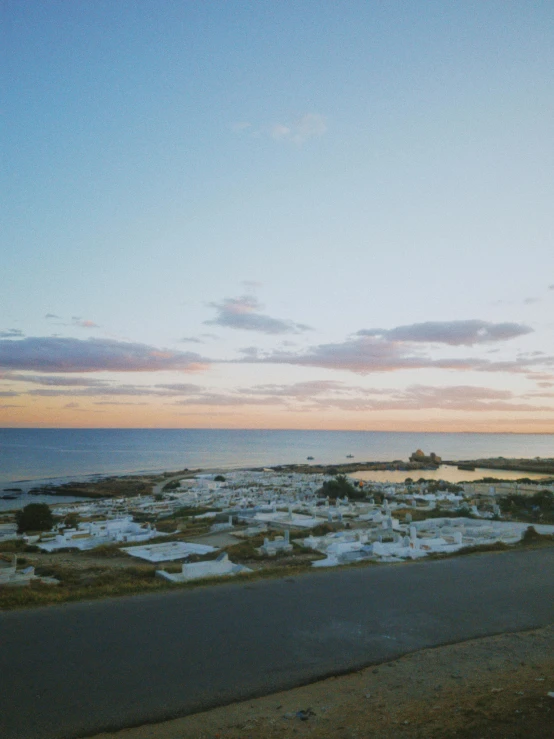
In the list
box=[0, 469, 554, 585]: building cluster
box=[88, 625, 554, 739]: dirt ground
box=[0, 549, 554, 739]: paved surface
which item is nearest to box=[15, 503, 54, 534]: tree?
box=[0, 469, 554, 585]: building cluster

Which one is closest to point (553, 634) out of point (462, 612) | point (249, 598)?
point (462, 612)

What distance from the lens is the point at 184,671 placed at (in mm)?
5422

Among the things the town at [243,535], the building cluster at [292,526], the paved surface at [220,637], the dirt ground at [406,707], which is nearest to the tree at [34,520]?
the town at [243,535]

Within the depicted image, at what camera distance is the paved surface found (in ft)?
15.5

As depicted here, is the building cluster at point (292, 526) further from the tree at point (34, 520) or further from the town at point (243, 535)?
the tree at point (34, 520)

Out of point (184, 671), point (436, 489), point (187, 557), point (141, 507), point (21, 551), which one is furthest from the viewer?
point (436, 489)

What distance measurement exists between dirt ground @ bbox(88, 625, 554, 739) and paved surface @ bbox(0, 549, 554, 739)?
0.89 ft

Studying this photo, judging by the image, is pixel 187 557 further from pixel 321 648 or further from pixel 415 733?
pixel 415 733

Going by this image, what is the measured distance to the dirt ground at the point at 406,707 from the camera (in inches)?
162

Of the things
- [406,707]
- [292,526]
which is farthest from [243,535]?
[406,707]

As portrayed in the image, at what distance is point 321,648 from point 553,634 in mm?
3065

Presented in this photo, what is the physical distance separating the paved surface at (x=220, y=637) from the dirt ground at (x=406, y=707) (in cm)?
27

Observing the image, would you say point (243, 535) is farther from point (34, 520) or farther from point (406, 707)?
point (406, 707)

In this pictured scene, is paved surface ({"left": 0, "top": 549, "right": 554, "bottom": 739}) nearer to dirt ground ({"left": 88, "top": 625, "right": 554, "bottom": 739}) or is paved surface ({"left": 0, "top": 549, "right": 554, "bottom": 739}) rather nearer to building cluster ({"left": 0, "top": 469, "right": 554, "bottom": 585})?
dirt ground ({"left": 88, "top": 625, "right": 554, "bottom": 739})
